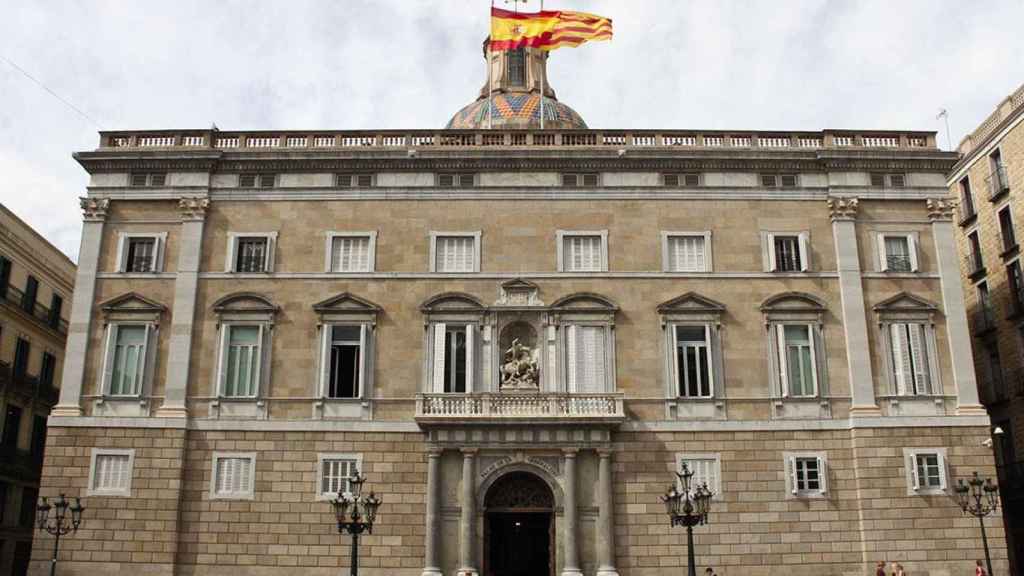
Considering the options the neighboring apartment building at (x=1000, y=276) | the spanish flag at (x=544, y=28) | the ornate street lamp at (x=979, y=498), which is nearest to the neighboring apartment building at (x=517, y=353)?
the ornate street lamp at (x=979, y=498)

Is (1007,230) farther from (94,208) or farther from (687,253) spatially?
(94,208)

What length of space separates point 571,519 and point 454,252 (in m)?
9.70

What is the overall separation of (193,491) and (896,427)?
22.5 m

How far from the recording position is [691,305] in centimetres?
3234

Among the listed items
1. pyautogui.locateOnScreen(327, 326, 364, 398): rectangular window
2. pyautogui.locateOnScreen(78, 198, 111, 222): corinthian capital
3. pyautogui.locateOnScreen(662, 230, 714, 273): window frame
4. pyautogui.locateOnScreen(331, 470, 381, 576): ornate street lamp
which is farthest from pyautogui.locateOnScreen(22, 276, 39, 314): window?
pyautogui.locateOnScreen(662, 230, 714, 273): window frame

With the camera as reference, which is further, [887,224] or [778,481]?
[887,224]

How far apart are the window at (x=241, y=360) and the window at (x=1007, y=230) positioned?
29.0m

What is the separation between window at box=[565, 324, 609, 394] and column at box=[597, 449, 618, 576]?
7.24 ft

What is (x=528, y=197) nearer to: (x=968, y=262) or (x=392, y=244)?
(x=392, y=244)

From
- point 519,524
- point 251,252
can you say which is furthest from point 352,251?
point 519,524

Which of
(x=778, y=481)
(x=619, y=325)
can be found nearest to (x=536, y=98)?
(x=619, y=325)

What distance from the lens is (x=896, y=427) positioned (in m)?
31.1

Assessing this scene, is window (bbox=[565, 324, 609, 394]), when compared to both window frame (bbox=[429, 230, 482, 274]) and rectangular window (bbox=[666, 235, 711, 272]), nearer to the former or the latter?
rectangular window (bbox=[666, 235, 711, 272])

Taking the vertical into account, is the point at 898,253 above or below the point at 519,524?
above
